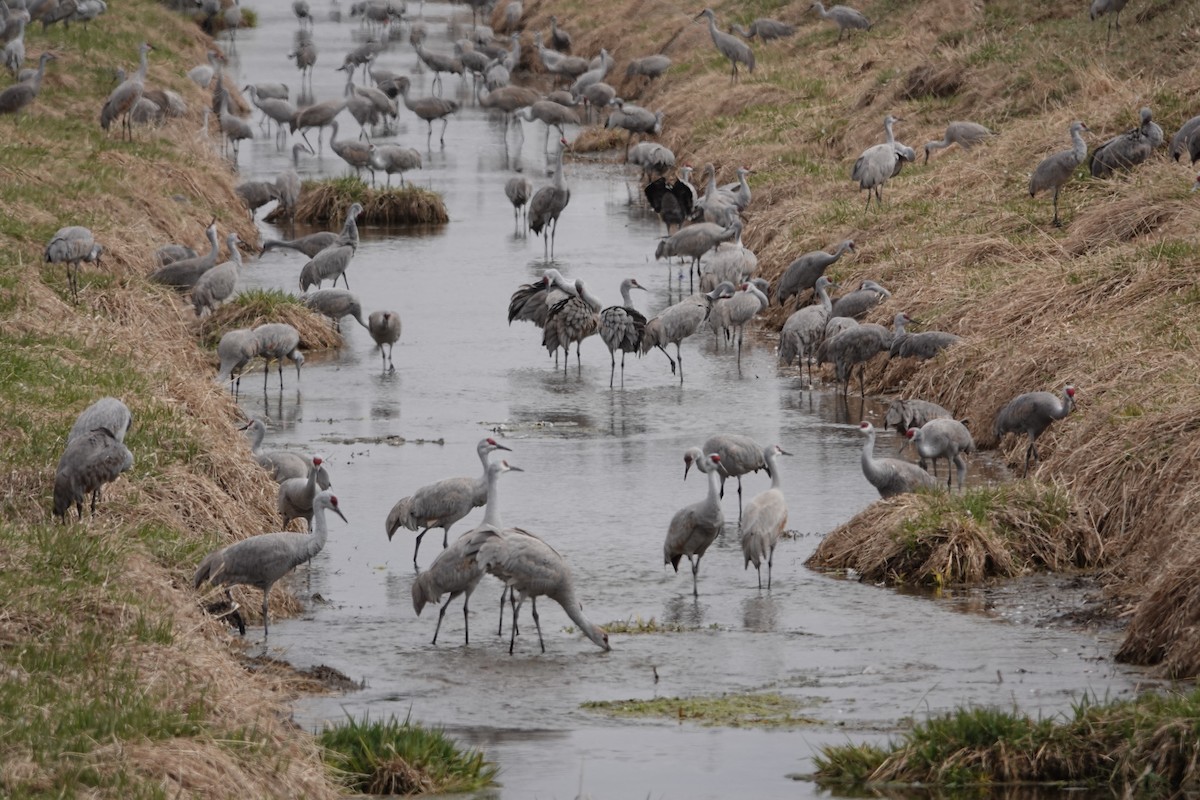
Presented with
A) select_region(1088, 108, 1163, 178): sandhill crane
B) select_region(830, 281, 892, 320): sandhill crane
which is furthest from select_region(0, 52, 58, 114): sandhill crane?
select_region(1088, 108, 1163, 178): sandhill crane

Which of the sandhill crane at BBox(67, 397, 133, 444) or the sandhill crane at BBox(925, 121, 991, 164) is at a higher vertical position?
the sandhill crane at BBox(925, 121, 991, 164)

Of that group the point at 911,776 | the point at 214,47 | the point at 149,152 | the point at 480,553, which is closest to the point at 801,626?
the point at 480,553

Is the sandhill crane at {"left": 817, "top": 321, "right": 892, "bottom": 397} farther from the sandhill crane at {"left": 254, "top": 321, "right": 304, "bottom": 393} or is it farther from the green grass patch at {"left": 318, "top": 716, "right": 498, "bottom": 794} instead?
the green grass patch at {"left": 318, "top": 716, "right": 498, "bottom": 794}

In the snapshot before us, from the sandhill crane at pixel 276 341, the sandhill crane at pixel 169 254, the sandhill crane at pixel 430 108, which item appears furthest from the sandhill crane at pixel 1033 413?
the sandhill crane at pixel 430 108

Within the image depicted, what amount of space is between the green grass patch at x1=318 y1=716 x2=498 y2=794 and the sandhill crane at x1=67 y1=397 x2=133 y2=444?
3.19 metres

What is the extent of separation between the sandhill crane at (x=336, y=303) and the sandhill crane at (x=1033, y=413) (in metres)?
7.85

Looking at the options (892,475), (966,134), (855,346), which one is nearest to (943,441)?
(892,475)

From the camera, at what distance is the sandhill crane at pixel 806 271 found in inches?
733

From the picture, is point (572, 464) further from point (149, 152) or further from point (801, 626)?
point (149, 152)

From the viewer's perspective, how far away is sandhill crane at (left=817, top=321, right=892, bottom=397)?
1583cm

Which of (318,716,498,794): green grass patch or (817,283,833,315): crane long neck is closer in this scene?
(318,716,498,794): green grass patch

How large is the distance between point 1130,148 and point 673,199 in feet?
21.0

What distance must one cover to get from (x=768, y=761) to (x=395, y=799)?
5.71ft

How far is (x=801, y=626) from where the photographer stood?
10.6 metres
